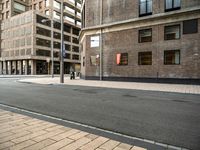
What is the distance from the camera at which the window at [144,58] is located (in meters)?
19.9

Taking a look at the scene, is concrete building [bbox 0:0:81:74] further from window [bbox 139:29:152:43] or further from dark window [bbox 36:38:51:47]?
window [bbox 139:29:152:43]

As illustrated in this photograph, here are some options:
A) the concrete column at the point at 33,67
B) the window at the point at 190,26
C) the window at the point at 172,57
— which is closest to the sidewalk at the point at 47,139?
the window at the point at 172,57

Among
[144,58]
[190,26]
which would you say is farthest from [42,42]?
[190,26]

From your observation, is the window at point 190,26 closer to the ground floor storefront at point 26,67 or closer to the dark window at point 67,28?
the ground floor storefront at point 26,67

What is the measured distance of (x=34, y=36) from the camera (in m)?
46.3

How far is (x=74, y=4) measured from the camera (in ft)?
194

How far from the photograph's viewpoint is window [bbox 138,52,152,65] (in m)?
19.9

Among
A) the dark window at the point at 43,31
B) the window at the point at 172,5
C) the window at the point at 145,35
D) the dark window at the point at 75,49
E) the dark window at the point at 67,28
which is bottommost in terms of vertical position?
the window at the point at 145,35

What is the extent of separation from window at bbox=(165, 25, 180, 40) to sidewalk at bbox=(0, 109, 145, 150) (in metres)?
17.4

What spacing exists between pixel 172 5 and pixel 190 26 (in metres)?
3.14

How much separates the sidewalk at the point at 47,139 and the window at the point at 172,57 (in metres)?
16.7

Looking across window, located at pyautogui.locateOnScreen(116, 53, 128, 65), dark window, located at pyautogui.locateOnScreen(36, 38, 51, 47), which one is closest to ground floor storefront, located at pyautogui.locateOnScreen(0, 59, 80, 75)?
dark window, located at pyautogui.locateOnScreen(36, 38, 51, 47)

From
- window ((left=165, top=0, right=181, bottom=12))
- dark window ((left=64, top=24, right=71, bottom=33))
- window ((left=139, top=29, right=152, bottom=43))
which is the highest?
dark window ((left=64, top=24, right=71, bottom=33))

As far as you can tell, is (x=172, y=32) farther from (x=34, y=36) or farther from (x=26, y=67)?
(x=26, y=67)
